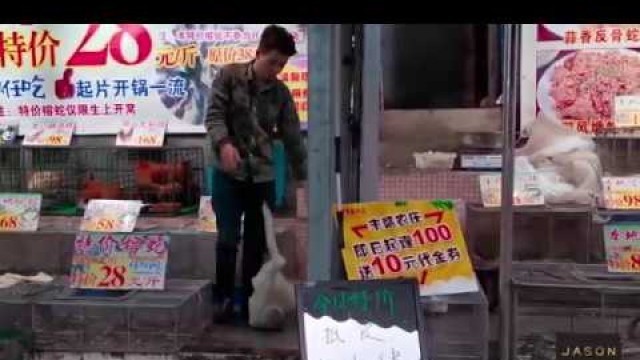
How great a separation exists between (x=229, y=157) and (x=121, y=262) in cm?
85

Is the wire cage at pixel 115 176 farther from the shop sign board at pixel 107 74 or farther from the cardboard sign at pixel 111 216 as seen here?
the cardboard sign at pixel 111 216

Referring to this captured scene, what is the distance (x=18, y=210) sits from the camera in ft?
17.1

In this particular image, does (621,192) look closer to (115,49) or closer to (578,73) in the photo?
(578,73)

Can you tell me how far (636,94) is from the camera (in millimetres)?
5320

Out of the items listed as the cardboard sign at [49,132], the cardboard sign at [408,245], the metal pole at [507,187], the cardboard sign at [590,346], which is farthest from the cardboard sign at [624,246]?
the cardboard sign at [49,132]

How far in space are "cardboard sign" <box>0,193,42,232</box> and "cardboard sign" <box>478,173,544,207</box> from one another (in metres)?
2.77

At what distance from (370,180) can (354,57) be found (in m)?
0.73

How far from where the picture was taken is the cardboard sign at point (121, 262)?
4656 mm

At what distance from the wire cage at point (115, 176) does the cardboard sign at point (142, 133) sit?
0.20 feet

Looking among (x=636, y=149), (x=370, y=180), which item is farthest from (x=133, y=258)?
(x=636, y=149)

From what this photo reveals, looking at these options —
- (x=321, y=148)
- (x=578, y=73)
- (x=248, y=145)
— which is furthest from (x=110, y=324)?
(x=578, y=73)

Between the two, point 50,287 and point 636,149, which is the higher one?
point 636,149

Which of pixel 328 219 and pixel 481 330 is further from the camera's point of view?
pixel 481 330

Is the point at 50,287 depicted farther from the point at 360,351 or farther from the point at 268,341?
the point at 360,351
